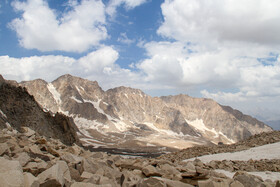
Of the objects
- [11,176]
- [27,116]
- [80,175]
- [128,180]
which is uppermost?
[27,116]

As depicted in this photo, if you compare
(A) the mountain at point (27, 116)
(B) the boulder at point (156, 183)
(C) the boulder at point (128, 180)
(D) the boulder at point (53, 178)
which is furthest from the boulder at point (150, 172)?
(A) the mountain at point (27, 116)

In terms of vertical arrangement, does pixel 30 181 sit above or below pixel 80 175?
above

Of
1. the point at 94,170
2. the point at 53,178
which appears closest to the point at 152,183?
the point at 94,170

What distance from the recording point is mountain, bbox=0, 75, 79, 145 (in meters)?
52.7

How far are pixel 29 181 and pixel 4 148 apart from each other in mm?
3293

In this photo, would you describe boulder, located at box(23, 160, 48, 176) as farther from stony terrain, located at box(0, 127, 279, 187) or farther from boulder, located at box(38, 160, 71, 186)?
boulder, located at box(38, 160, 71, 186)

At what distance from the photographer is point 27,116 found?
55062mm

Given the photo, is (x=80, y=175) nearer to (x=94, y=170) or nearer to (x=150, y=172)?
(x=94, y=170)

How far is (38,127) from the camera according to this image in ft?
181

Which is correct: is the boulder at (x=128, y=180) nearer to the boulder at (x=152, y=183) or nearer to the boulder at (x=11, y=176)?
the boulder at (x=152, y=183)

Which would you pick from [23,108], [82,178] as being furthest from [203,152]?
[23,108]

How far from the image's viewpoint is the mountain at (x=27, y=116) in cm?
5267

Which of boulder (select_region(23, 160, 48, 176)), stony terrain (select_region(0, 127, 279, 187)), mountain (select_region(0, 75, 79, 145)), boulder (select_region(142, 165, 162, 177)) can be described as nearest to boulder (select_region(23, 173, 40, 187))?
stony terrain (select_region(0, 127, 279, 187))

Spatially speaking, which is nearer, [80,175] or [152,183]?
[152,183]
